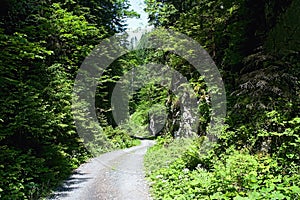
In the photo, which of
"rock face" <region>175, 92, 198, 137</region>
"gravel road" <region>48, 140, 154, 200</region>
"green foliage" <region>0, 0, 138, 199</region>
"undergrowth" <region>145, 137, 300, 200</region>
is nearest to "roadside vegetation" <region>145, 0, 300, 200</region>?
"undergrowth" <region>145, 137, 300, 200</region>

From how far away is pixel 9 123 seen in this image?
7.08m

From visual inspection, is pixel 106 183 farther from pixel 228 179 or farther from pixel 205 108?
pixel 228 179

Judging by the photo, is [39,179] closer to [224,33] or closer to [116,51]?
[224,33]

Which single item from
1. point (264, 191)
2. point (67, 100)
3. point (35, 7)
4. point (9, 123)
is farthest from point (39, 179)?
point (264, 191)

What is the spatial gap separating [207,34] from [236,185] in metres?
6.82

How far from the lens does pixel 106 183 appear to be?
8.97 m

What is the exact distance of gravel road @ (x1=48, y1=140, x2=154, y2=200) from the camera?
7631 millimetres

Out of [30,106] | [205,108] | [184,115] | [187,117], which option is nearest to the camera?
[30,106]

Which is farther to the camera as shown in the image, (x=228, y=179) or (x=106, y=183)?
(x=106, y=183)

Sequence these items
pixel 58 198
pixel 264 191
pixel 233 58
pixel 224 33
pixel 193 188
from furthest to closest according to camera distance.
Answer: pixel 224 33
pixel 233 58
pixel 58 198
pixel 193 188
pixel 264 191

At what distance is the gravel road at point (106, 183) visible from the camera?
25.0ft

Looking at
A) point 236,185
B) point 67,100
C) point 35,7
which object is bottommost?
point 236,185

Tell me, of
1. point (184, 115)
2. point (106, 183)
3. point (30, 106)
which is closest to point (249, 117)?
point (106, 183)

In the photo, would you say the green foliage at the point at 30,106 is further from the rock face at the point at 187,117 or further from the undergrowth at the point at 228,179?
the rock face at the point at 187,117
